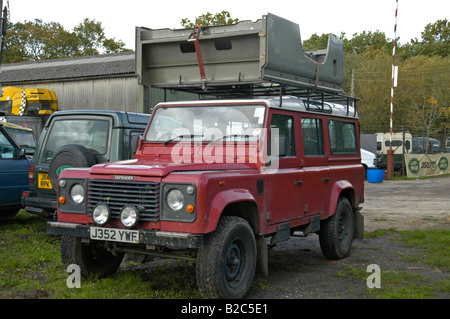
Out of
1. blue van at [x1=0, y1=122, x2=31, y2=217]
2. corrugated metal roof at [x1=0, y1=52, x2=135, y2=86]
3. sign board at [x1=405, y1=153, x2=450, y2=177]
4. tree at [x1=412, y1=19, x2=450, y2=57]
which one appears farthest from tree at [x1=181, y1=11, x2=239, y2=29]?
tree at [x1=412, y1=19, x2=450, y2=57]

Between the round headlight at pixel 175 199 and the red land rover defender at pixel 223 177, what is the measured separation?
0.01 metres

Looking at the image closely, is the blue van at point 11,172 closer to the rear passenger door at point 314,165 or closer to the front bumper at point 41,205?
the front bumper at point 41,205

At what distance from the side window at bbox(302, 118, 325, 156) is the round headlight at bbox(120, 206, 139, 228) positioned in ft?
8.99

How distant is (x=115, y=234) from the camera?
482 centimetres

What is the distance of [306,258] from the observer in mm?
7379

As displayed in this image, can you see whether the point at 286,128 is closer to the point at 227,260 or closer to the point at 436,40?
the point at 227,260

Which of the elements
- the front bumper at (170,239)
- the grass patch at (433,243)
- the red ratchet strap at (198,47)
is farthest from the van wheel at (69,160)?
the grass patch at (433,243)

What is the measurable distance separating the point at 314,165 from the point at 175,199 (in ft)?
8.89

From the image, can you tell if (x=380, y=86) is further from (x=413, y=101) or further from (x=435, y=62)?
(x=435, y=62)

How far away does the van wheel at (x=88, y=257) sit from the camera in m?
5.50

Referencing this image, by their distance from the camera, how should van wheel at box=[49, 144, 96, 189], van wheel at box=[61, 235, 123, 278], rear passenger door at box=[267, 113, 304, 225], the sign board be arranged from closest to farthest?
van wheel at box=[61, 235, 123, 278], rear passenger door at box=[267, 113, 304, 225], van wheel at box=[49, 144, 96, 189], the sign board

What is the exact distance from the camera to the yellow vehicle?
25.9 m

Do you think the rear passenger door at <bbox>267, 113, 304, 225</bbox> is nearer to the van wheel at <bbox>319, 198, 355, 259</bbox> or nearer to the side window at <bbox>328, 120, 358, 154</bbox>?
the van wheel at <bbox>319, 198, 355, 259</bbox>
